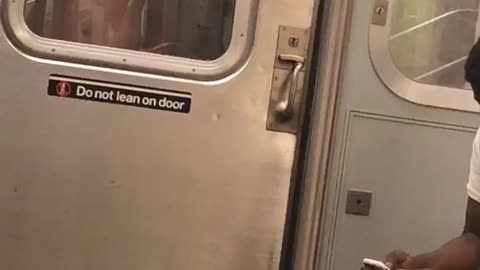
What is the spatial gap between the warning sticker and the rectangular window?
0.17 ft

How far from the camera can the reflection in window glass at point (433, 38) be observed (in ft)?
8.14

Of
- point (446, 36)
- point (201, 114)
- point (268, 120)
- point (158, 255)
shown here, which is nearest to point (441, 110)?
point (446, 36)

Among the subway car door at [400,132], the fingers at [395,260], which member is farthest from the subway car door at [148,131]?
the fingers at [395,260]

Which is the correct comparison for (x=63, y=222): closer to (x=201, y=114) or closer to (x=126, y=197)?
(x=126, y=197)

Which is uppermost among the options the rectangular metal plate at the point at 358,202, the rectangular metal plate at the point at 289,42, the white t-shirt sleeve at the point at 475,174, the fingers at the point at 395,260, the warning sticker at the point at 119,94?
the rectangular metal plate at the point at 289,42

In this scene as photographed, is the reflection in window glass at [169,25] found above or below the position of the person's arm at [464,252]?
above

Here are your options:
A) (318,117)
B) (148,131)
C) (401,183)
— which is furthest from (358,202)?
(148,131)

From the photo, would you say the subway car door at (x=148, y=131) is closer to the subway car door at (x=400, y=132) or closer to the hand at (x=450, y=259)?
the subway car door at (x=400, y=132)

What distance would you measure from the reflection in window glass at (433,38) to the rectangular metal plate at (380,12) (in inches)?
1.0

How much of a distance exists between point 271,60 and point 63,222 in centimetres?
68

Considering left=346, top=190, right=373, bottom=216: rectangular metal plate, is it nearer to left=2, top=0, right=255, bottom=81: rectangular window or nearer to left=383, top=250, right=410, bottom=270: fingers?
left=383, top=250, right=410, bottom=270: fingers

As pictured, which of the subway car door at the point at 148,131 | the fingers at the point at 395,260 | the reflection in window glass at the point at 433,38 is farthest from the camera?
the reflection in window glass at the point at 433,38

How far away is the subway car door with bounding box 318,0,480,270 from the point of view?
2459mm

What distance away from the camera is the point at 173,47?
2436 millimetres
